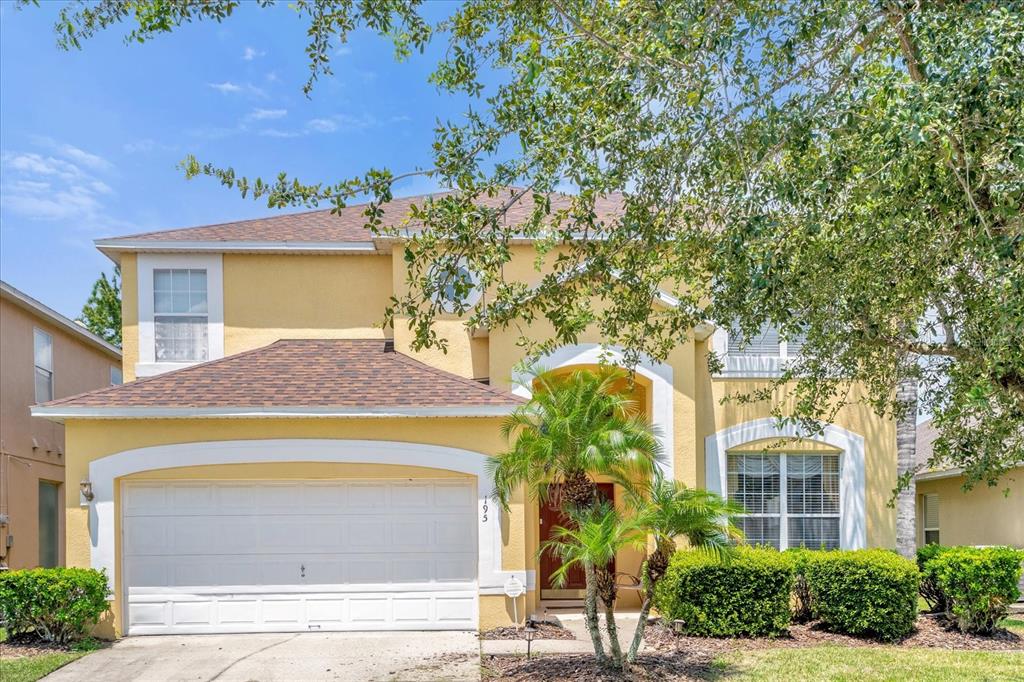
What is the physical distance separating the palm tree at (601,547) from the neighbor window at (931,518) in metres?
17.1

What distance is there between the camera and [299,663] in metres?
11.1

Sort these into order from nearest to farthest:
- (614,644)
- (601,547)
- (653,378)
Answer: (601,547), (614,644), (653,378)

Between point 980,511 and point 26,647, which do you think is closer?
point 26,647

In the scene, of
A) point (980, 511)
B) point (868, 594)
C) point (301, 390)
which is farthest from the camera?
point (980, 511)

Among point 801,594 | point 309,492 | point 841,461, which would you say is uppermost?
point 841,461

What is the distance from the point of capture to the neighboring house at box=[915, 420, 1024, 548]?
62.5 ft

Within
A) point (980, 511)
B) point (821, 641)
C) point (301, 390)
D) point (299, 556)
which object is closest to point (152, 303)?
point (301, 390)

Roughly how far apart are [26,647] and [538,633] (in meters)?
7.11

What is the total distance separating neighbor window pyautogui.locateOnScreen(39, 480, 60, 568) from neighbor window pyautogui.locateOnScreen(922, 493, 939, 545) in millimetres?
22251

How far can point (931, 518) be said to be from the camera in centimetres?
2434

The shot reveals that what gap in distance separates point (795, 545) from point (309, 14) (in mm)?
12338

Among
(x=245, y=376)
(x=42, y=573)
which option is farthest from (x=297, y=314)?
(x=42, y=573)

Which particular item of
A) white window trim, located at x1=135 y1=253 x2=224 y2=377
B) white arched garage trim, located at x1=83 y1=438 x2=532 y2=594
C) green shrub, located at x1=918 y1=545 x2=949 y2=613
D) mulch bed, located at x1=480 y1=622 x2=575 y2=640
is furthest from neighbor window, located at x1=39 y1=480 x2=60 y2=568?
green shrub, located at x1=918 y1=545 x2=949 y2=613

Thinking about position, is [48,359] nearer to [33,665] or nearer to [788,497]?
[33,665]
